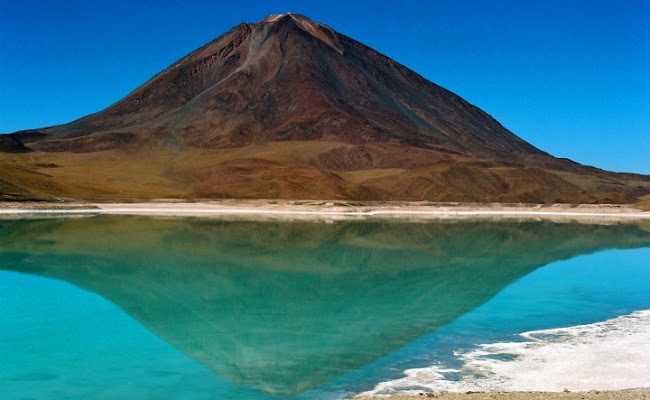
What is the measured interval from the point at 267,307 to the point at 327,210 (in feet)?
148

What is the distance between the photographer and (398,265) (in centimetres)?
2392

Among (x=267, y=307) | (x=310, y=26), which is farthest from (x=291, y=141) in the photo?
(x=267, y=307)

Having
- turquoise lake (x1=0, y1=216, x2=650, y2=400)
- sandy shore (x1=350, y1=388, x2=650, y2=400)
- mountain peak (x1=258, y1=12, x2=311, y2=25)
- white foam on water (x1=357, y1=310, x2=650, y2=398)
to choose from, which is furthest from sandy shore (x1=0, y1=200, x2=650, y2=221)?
mountain peak (x1=258, y1=12, x2=311, y2=25)

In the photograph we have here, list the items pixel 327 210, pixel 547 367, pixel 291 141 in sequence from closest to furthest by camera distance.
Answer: pixel 547 367 → pixel 327 210 → pixel 291 141

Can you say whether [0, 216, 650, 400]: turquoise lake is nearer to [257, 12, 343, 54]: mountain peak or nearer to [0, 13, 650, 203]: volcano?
[0, 13, 650, 203]: volcano

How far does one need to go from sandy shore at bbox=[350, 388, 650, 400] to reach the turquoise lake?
1234 mm

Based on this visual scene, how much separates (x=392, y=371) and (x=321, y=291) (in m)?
7.94

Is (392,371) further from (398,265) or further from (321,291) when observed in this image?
(398,265)

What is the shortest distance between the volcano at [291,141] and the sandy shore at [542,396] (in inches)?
2195

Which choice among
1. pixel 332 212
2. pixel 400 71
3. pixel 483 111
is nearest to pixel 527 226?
pixel 332 212

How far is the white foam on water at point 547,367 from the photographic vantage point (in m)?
9.11

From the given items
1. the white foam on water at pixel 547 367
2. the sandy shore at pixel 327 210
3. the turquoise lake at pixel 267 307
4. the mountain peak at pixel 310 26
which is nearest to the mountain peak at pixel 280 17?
the mountain peak at pixel 310 26

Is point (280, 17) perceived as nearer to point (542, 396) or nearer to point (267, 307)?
point (267, 307)

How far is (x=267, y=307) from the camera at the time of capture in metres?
15.5
